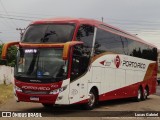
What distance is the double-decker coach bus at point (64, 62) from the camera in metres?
15.5

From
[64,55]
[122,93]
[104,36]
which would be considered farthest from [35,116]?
[122,93]

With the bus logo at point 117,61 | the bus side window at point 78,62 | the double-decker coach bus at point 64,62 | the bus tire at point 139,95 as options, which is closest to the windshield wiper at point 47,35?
the double-decker coach bus at point 64,62

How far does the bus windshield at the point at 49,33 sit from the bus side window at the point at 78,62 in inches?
24.5

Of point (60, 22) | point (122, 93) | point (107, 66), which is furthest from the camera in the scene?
point (122, 93)

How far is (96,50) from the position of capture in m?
17.9

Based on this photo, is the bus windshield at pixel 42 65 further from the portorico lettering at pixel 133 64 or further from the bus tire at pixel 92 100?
the portorico lettering at pixel 133 64

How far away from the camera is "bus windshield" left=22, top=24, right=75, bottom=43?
52.5ft

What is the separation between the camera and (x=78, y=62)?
16.3m

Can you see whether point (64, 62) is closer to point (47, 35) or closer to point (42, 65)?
point (42, 65)

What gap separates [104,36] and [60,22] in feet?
9.83

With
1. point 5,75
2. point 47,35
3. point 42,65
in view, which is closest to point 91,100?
point 42,65

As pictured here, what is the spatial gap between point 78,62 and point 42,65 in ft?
4.72

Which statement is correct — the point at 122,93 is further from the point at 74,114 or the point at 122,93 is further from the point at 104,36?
the point at 74,114

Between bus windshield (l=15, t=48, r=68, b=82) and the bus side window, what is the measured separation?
1.65 ft
